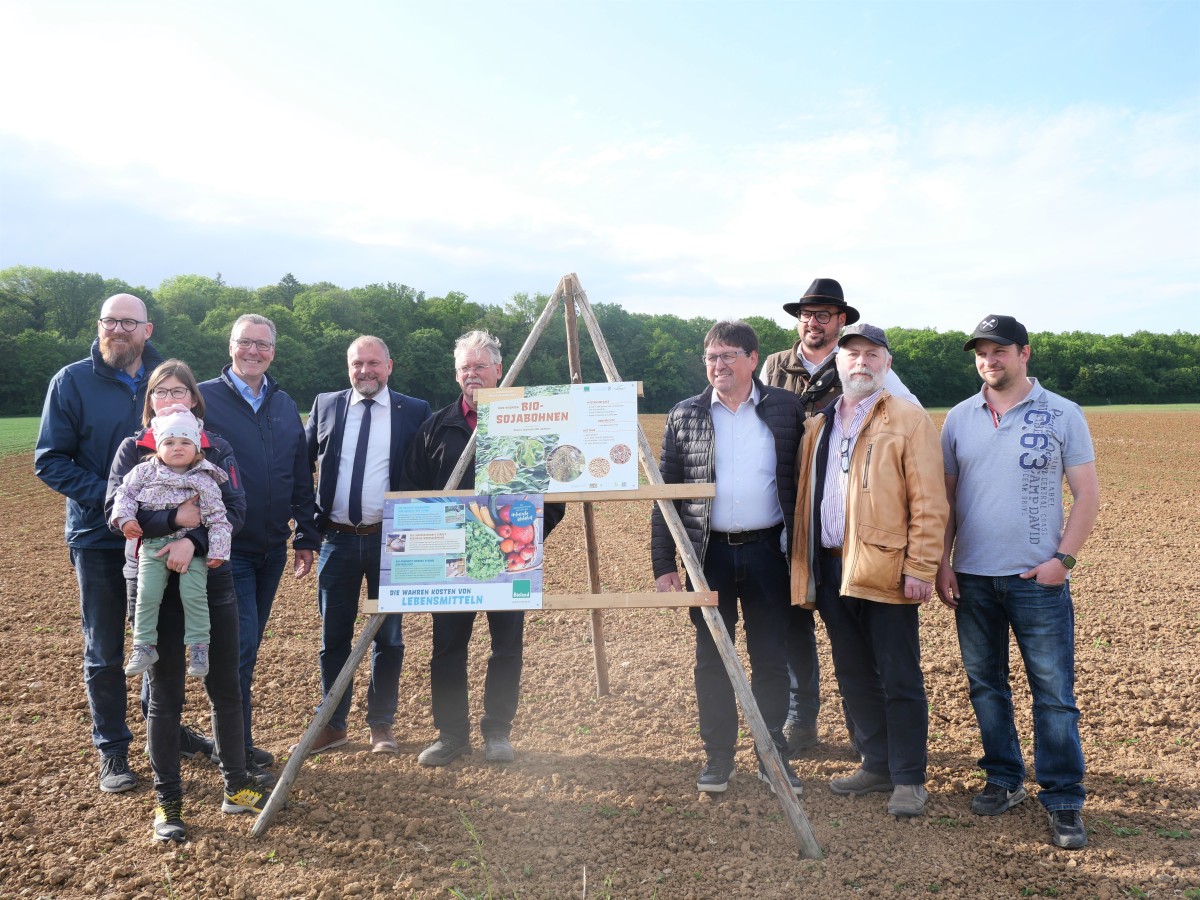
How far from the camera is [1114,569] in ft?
31.4

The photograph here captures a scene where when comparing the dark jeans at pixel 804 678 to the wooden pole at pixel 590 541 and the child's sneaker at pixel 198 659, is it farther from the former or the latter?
the child's sneaker at pixel 198 659

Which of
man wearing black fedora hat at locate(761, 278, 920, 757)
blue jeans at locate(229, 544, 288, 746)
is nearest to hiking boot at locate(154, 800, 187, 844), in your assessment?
blue jeans at locate(229, 544, 288, 746)

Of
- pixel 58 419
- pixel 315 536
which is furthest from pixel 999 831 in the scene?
pixel 58 419

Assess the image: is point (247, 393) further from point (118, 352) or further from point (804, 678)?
point (804, 678)

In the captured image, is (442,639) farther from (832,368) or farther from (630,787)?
(832,368)

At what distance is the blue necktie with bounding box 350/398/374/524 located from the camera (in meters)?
4.84

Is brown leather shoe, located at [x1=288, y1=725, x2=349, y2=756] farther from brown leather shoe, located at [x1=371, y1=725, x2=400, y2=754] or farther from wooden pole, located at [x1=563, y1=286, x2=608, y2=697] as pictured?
wooden pole, located at [x1=563, y1=286, x2=608, y2=697]

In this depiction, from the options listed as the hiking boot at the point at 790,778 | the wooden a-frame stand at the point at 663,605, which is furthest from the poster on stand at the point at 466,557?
the hiking boot at the point at 790,778

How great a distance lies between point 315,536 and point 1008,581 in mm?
3958

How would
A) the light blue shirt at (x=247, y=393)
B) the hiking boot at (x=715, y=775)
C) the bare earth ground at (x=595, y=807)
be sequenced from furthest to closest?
the light blue shirt at (x=247, y=393)
the hiking boot at (x=715, y=775)
the bare earth ground at (x=595, y=807)

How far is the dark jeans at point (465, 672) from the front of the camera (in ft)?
15.6

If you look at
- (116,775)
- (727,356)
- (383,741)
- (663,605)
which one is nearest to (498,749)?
(383,741)

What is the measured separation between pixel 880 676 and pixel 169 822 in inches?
146

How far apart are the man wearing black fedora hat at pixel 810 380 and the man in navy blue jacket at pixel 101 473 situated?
3.77m
